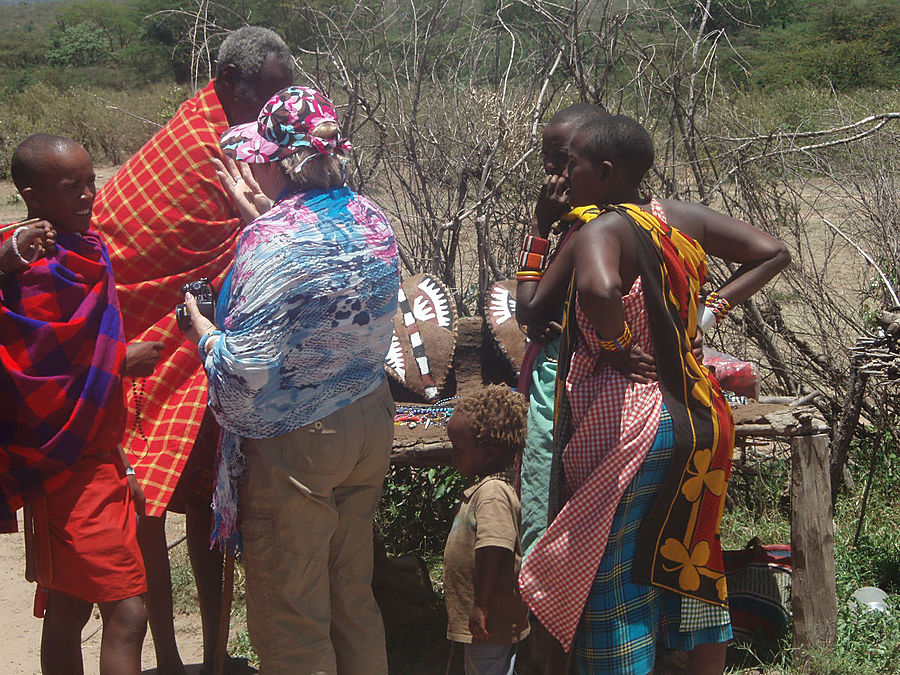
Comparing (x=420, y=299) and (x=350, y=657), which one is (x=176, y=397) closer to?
(x=350, y=657)

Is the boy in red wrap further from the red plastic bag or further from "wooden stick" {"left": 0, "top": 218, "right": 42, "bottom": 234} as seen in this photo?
the red plastic bag

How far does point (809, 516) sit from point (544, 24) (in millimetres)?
3216

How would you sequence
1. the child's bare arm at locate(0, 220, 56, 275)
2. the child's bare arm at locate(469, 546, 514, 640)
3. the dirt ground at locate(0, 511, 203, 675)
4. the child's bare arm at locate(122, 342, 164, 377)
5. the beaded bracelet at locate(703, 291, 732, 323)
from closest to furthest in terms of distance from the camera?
the child's bare arm at locate(0, 220, 56, 275), the child's bare arm at locate(122, 342, 164, 377), the child's bare arm at locate(469, 546, 514, 640), the beaded bracelet at locate(703, 291, 732, 323), the dirt ground at locate(0, 511, 203, 675)

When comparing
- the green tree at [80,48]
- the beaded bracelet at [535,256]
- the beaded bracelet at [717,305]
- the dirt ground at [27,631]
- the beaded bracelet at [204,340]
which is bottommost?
the green tree at [80,48]

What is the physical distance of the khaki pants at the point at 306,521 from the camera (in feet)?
8.31

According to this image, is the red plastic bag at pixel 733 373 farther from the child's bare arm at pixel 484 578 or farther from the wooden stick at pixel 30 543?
the wooden stick at pixel 30 543

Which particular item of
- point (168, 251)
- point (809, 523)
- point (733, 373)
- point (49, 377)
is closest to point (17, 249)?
point (49, 377)

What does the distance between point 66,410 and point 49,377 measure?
95 millimetres

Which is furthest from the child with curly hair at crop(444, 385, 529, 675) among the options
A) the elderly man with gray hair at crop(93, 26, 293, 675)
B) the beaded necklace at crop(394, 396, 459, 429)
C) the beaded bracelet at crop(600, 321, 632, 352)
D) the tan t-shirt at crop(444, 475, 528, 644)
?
the elderly man with gray hair at crop(93, 26, 293, 675)

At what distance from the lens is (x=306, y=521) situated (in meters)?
2.57

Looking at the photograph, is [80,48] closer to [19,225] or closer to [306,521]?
[19,225]

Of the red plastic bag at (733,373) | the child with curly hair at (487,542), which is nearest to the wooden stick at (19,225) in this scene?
the child with curly hair at (487,542)

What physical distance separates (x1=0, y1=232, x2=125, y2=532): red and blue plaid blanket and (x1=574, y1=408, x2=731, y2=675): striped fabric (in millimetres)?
1396

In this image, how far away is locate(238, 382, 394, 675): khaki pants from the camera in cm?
253
